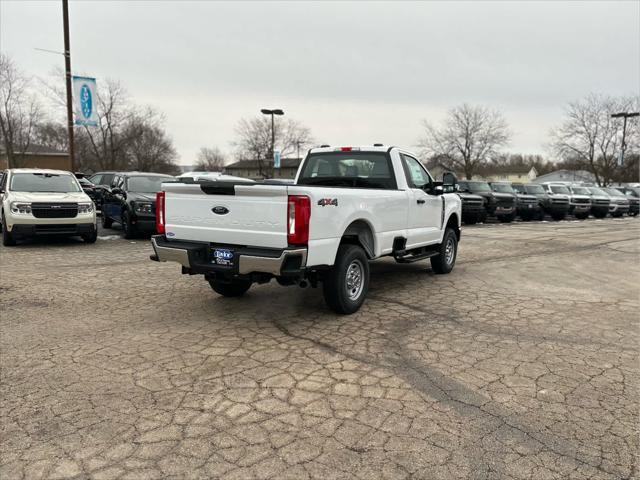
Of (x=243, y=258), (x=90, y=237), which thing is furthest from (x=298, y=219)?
(x=90, y=237)

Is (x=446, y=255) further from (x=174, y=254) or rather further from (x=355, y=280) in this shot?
(x=174, y=254)

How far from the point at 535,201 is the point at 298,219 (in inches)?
806

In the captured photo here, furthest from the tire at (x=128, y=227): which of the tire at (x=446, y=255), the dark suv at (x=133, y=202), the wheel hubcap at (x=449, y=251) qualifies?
the wheel hubcap at (x=449, y=251)

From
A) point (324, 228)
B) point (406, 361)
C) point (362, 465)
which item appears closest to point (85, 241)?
point (324, 228)

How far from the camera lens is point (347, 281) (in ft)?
18.2

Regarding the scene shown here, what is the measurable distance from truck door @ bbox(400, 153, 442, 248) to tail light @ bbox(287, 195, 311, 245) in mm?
2472

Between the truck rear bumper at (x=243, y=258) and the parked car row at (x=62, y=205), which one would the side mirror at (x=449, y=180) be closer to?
the truck rear bumper at (x=243, y=258)

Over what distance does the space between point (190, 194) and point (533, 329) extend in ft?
13.1

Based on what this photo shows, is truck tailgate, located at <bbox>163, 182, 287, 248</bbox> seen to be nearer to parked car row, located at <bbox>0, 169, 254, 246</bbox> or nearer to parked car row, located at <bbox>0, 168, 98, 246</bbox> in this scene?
parked car row, located at <bbox>0, 169, 254, 246</bbox>

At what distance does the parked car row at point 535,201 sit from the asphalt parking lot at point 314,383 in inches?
494

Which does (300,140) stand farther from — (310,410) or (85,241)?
(310,410)

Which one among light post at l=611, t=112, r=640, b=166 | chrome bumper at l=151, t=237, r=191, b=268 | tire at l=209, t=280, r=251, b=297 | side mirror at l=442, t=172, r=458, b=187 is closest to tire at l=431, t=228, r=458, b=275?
side mirror at l=442, t=172, r=458, b=187

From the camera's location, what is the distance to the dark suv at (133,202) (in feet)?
38.6

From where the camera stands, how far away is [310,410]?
3.33 m
